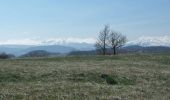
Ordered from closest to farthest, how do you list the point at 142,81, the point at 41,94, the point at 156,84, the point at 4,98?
the point at 4,98 → the point at 41,94 → the point at 156,84 → the point at 142,81

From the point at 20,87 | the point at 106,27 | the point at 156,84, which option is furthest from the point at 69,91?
the point at 106,27

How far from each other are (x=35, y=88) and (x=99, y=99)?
5.36m

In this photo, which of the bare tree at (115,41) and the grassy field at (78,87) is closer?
the grassy field at (78,87)

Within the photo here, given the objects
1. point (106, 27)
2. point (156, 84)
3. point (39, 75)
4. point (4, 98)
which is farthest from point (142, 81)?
point (106, 27)

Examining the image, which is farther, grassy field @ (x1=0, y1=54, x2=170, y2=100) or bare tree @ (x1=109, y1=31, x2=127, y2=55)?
bare tree @ (x1=109, y1=31, x2=127, y2=55)

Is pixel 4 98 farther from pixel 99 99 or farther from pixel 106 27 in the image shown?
pixel 106 27

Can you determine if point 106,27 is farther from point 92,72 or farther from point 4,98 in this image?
point 4,98

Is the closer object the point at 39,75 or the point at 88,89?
the point at 88,89

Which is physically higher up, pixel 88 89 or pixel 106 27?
pixel 106 27

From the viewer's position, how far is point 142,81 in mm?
35812

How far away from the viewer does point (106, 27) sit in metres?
139

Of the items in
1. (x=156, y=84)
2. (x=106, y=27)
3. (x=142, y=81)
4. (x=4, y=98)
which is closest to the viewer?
(x=4, y=98)

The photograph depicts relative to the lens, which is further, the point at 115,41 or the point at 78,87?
the point at 115,41

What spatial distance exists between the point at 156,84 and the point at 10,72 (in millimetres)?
12771
